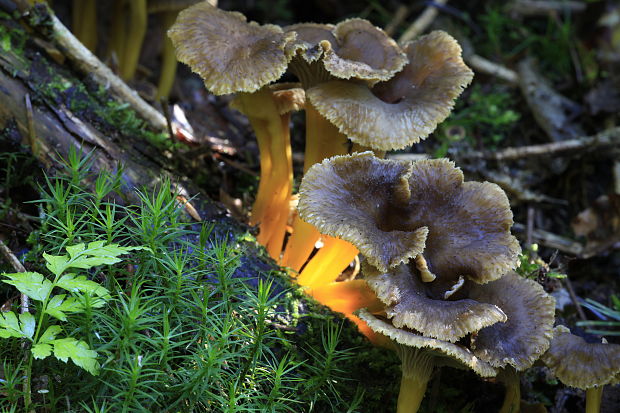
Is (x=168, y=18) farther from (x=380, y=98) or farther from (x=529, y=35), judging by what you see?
(x=529, y=35)

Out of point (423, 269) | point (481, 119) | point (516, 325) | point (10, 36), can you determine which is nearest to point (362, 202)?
point (423, 269)

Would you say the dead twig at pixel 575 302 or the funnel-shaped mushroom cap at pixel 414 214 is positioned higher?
the funnel-shaped mushroom cap at pixel 414 214

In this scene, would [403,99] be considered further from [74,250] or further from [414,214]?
[74,250]

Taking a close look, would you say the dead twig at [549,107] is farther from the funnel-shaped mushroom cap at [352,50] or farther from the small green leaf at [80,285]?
the small green leaf at [80,285]

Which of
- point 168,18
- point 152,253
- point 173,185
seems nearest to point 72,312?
point 152,253

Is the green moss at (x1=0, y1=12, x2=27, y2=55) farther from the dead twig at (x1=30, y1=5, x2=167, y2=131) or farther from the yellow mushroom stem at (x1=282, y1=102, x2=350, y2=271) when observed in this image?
the yellow mushroom stem at (x1=282, y1=102, x2=350, y2=271)

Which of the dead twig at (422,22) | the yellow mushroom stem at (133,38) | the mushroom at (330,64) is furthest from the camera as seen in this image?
the dead twig at (422,22)

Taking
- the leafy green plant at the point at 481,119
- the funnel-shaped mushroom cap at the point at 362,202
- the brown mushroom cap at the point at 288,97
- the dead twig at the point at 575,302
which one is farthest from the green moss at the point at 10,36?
the dead twig at the point at 575,302

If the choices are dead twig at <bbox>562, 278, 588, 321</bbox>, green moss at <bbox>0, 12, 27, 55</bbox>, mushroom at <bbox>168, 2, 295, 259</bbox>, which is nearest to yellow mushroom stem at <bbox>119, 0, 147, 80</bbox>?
green moss at <bbox>0, 12, 27, 55</bbox>
